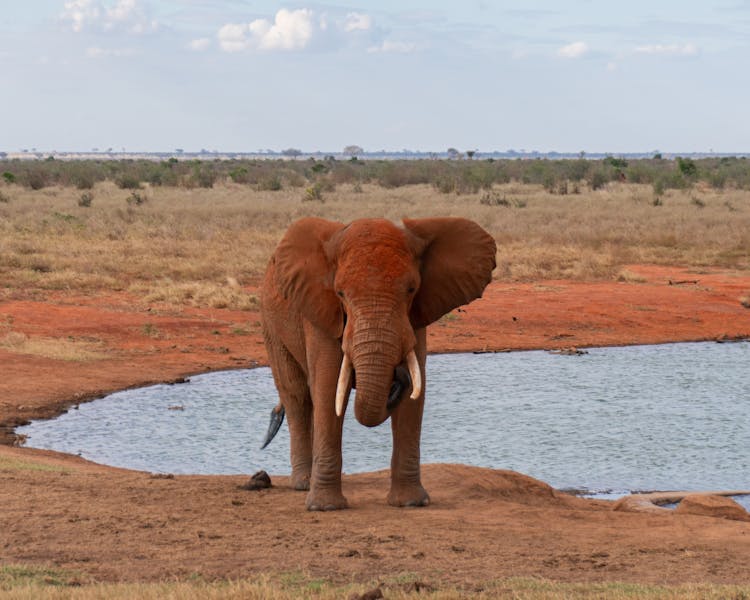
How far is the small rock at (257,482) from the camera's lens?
9531mm

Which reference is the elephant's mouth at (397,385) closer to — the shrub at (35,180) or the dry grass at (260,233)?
the dry grass at (260,233)

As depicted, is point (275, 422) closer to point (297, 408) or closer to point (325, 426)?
point (297, 408)

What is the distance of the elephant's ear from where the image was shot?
8.34 metres

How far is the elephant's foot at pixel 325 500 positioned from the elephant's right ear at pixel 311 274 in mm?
1236

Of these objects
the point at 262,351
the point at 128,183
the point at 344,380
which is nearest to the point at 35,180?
the point at 128,183

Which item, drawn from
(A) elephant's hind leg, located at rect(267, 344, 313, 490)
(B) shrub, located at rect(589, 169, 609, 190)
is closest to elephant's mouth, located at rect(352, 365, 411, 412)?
(A) elephant's hind leg, located at rect(267, 344, 313, 490)

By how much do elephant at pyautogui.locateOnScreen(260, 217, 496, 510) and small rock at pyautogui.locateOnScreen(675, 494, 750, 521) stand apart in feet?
6.99

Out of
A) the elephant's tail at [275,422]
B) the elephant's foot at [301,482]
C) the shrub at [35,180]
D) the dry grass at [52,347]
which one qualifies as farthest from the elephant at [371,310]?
the shrub at [35,180]

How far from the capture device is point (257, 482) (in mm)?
9547

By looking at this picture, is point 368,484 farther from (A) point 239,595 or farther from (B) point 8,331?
(B) point 8,331

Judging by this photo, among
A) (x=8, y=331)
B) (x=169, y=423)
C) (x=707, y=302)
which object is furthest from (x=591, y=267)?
(x=169, y=423)

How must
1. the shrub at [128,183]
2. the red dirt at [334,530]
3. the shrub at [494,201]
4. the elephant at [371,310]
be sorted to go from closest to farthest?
the red dirt at [334,530] < the elephant at [371,310] < the shrub at [494,201] < the shrub at [128,183]

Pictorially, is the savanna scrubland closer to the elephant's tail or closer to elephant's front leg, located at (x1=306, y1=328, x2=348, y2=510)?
elephant's front leg, located at (x1=306, y1=328, x2=348, y2=510)

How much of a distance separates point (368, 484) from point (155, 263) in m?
17.5
